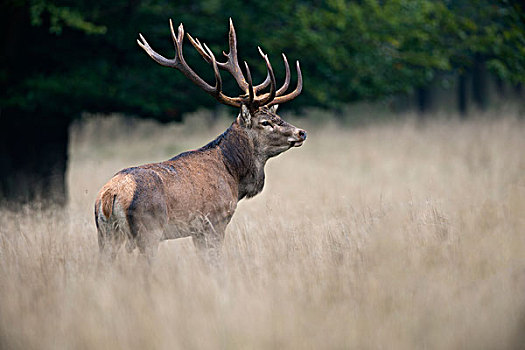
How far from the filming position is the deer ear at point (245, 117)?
247 inches

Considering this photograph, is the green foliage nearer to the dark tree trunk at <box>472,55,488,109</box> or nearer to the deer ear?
the deer ear

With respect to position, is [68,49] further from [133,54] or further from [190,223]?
[190,223]

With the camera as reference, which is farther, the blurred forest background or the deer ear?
the blurred forest background

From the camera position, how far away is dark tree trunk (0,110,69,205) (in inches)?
368

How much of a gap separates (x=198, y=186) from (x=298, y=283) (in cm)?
150

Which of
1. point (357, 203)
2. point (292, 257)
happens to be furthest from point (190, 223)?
point (357, 203)

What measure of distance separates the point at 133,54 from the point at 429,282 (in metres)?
6.18

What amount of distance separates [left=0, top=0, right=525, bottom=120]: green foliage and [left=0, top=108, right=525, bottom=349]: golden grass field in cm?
198

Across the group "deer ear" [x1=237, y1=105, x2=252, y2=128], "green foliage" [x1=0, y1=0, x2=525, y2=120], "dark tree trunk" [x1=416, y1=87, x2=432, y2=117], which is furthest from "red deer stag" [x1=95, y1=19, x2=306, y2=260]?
"dark tree trunk" [x1=416, y1=87, x2=432, y2=117]

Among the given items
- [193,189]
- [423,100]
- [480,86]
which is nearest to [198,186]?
[193,189]

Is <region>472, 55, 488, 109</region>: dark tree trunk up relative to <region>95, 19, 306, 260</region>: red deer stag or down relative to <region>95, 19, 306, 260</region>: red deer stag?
up

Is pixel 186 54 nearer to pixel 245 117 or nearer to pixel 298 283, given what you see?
pixel 245 117

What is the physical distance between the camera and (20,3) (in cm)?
816

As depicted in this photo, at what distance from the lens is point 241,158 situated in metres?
6.26
